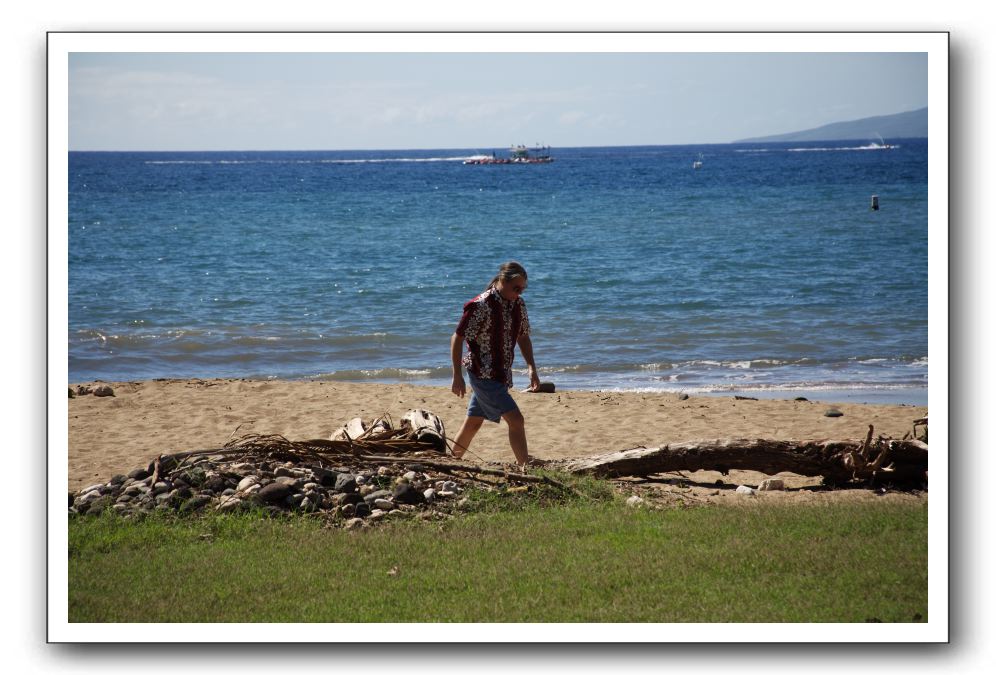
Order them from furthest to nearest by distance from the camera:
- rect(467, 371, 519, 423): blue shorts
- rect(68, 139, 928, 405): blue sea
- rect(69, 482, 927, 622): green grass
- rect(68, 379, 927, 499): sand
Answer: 1. rect(68, 139, 928, 405): blue sea
2. rect(68, 379, 927, 499): sand
3. rect(467, 371, 519, 423): blue shorts
4. rect(69, 482, 927, 622): green grass

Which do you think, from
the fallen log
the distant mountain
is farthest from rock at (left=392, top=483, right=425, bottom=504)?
the distant mountain

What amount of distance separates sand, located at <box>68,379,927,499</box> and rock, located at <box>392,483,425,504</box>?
1.67m

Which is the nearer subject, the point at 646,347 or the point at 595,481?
the point at 595,481

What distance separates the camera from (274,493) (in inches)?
287

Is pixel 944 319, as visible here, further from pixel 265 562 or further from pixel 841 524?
pixel 265 562

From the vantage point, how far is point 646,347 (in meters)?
17.2

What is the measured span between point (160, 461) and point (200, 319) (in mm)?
12177

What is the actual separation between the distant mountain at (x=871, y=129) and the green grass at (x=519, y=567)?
2777 millimetres

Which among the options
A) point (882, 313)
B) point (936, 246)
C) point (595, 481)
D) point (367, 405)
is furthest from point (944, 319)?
point (882, 313)

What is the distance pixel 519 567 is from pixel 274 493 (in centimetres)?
207

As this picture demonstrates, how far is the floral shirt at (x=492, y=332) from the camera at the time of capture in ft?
25.5

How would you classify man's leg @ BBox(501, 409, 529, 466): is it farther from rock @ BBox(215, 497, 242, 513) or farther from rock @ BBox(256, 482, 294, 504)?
rock @ BBox(215, 497, 242, 513)

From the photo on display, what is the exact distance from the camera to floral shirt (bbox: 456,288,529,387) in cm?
776

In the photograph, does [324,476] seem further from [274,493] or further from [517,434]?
[517,434]
